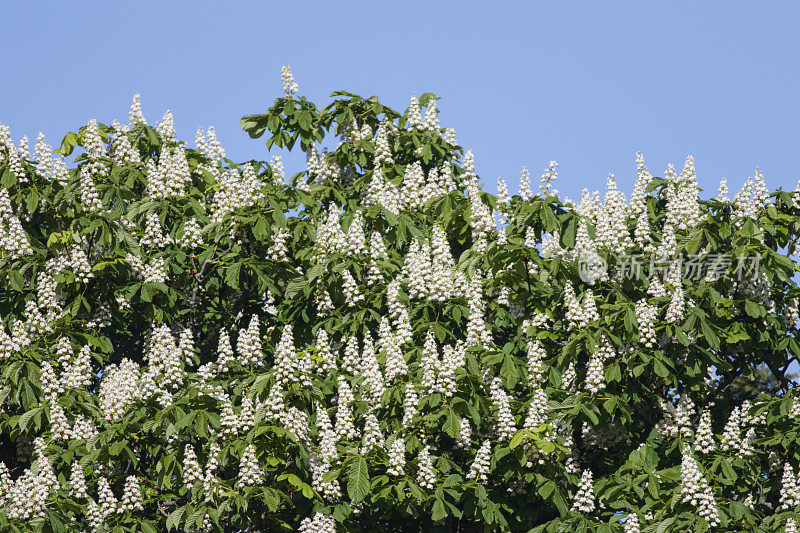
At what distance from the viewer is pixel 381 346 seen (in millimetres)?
15742

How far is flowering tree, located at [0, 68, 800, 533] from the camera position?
14359mm

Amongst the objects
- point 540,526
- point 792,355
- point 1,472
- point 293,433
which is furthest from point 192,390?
point 792,355

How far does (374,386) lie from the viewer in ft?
49.3

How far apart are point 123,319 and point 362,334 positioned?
331 cm

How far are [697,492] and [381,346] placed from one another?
4.32 metres

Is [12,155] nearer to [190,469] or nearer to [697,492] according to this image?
[190,469]

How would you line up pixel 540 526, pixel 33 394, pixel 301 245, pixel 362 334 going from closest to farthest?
pixel 540 526 < pixel 33 394 < pixel 362 334 < pixel 301 245

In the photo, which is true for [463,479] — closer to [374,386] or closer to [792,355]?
[374,386]

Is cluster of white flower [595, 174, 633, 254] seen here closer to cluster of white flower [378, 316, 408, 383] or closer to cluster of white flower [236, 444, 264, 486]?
cluster of white flower [378, 316, 408, 383]

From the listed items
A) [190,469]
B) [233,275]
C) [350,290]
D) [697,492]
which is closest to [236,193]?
[233,275]

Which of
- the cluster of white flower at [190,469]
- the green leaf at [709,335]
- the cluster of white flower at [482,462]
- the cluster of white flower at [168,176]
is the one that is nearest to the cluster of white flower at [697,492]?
the green leaf at [709,335]

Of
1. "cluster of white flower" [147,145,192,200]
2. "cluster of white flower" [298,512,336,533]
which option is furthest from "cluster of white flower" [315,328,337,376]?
"cluster of white flower" [147,145,192,200]

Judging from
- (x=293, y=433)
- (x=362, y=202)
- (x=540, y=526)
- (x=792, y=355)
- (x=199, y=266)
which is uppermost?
(x=362, y=202)

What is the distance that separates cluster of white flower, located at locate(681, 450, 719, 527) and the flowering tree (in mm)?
30
